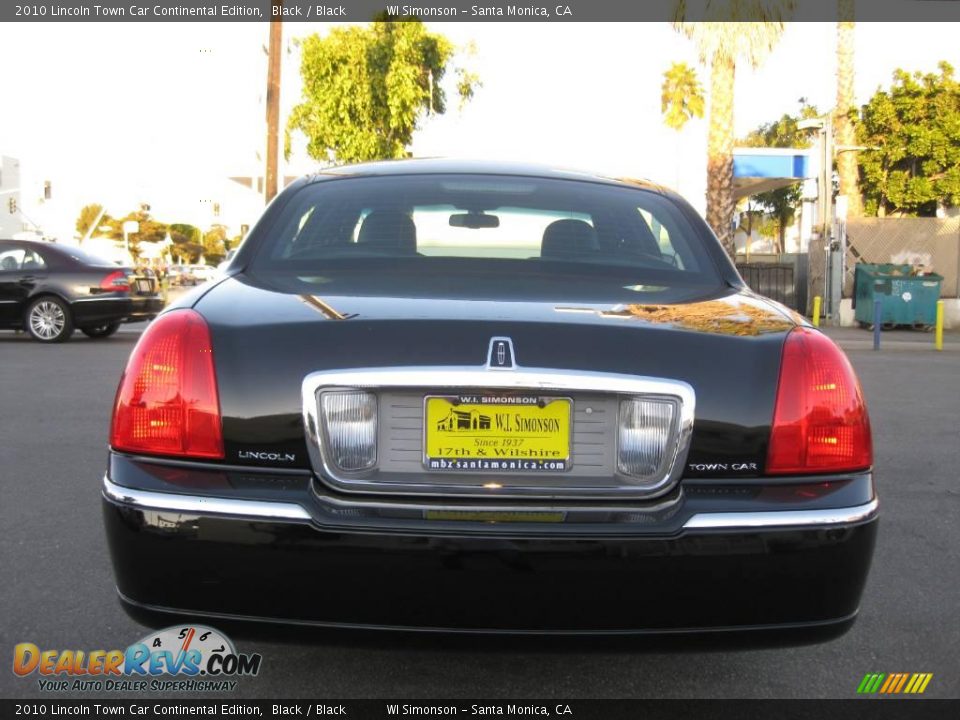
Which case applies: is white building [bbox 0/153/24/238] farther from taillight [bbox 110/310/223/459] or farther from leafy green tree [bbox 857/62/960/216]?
taillight [bbox 110/310/223/459]

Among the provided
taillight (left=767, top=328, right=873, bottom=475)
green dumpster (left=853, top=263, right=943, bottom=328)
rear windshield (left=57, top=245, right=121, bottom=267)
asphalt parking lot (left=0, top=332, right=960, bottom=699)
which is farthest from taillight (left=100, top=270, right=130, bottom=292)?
taillight (left=767, top=328, right=873, bottom=475)

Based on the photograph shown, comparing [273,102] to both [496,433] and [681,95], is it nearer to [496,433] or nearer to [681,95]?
[496,433]

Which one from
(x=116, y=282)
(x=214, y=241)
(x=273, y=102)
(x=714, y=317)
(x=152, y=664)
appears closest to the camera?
(x=714, y=317)

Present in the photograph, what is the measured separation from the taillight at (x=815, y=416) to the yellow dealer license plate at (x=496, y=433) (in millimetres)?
526

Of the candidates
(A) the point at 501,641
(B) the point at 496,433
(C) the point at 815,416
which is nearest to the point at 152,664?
Answer: (A) the point at 501,641

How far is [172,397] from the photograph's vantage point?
8.48 feet

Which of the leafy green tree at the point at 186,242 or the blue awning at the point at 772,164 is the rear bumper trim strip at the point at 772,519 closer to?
the blue awning at the point at 772,164

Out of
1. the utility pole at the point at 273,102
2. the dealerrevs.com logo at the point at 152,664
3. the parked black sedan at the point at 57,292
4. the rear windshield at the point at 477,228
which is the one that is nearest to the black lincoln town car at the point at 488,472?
the dealerrevs.com logo at the point at 152,664

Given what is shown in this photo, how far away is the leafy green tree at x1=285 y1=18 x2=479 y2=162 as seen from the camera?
33188 mm

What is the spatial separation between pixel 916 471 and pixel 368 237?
4411 mm

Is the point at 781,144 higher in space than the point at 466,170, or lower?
higher

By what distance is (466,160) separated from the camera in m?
4.07

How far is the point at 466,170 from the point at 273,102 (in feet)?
62.6

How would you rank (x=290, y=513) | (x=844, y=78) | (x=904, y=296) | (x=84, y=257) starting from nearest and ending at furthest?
(x=290, y=513) → (x=84, y=257) → (x=904, y=296) → (x=844, y=78)
